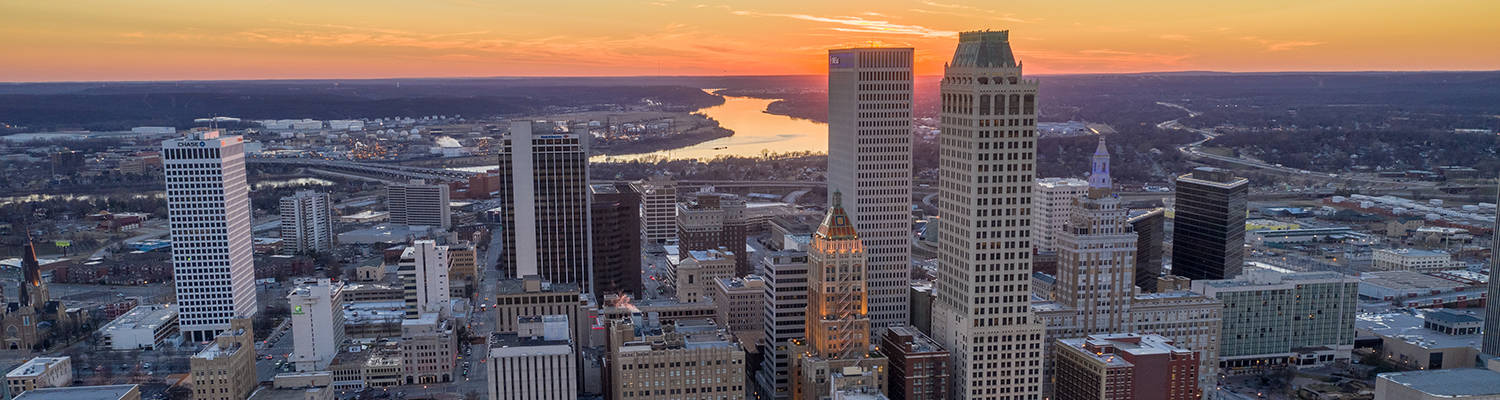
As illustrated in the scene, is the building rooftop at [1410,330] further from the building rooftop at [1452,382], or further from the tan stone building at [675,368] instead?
the tan stone building at [675,368]

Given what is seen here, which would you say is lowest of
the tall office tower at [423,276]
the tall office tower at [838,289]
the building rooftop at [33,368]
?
the building rooftop at [33,368]

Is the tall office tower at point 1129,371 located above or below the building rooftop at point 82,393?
above

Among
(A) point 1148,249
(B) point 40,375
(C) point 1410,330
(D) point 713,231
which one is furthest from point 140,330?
(C) point 1410,330

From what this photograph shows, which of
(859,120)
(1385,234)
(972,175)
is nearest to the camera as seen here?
(972,175)

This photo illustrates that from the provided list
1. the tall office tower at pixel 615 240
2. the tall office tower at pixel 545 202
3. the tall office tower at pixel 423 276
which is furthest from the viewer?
the tall office tower at pixel 615 240

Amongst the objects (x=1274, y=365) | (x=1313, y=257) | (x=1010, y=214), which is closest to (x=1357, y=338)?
(x=1274, y=365)

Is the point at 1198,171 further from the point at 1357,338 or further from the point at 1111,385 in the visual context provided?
the point at 1111,385

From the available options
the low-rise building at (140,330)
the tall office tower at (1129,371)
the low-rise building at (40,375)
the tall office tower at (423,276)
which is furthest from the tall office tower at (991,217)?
the low-rise building at (140,330)
